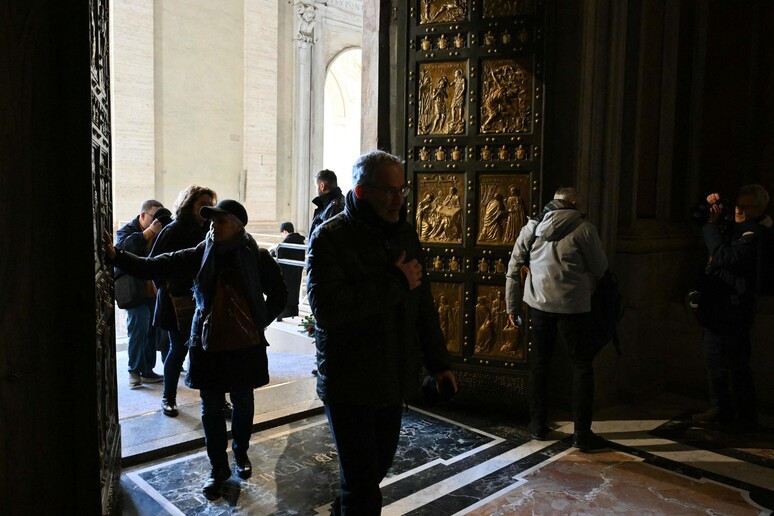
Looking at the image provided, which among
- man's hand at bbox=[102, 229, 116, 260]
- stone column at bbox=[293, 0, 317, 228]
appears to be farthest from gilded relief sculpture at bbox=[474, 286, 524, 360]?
stone column at bbox=[293, 0, 317, 228]

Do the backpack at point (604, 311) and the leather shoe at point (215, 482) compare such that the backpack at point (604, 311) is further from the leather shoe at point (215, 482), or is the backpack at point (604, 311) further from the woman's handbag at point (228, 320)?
the leather shoe at point (215, 482)

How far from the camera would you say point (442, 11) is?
210 inches

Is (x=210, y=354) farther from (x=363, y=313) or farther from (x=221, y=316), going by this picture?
(x=363, y=313)

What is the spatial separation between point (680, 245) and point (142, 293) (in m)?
4.95

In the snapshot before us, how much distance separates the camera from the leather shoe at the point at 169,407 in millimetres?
4887

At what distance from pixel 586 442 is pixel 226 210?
2.93 meters

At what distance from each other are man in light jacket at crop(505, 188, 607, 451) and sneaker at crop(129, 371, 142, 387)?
3348mm

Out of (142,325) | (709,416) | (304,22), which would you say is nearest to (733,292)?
(709,416)

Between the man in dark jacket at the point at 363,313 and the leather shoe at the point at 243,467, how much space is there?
146cm

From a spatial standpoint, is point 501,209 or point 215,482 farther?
point 501,209

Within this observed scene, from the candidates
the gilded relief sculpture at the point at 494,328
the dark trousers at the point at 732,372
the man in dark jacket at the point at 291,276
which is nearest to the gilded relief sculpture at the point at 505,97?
the gilded relief sculpture at the point at 494,328

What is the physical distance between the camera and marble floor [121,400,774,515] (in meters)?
3.62

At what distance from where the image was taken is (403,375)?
8.66 ft

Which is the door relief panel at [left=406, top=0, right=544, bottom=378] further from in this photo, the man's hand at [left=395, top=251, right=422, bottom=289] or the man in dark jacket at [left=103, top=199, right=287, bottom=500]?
the man's hand at [left=395, top=251, right=422, bottom=289]
